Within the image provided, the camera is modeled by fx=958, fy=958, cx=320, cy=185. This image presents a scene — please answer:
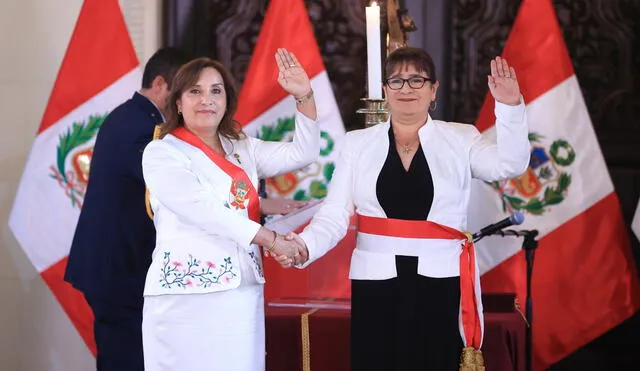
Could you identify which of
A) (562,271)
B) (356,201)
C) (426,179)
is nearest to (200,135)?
(356,201)

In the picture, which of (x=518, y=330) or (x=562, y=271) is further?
(x=562, y=271)

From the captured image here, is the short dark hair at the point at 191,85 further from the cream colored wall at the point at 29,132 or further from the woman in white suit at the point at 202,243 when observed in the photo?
the cream colored wall at the point at 29,132


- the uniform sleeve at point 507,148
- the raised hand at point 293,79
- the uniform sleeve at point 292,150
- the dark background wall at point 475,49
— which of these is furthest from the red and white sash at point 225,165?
the dark background wall at point 475,49

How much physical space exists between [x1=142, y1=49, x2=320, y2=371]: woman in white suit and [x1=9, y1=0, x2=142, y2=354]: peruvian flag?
1.40 m

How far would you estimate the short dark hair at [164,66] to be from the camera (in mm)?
3162

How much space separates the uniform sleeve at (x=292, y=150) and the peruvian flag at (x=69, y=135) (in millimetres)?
1384

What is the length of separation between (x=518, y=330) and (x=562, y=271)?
3.09 ft

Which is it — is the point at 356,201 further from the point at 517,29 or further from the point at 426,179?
the point at 517,29

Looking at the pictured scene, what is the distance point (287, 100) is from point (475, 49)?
798 mm

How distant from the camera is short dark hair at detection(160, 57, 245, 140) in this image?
2.36 metres

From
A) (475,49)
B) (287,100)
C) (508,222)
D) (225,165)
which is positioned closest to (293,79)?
(225,165)

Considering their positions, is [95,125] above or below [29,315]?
above

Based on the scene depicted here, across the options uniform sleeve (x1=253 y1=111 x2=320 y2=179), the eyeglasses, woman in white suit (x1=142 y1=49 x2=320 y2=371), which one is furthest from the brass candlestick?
woman in white suit (x1=142 y1=49 x2=320 y2=371)

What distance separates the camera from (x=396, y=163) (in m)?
2.36
